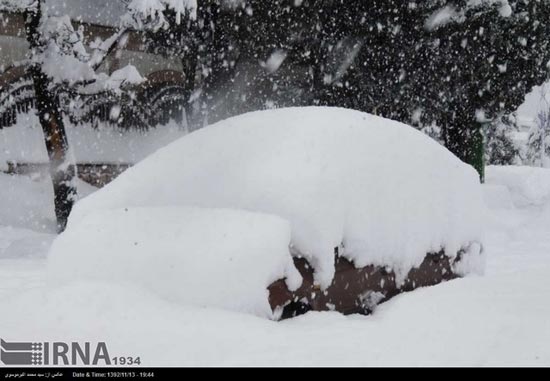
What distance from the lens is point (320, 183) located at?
381cm

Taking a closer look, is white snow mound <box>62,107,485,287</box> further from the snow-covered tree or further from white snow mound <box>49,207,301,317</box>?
the snow-covered tree

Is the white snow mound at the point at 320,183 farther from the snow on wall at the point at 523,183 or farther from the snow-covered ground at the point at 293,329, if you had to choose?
the snow on wall at the point at 523,183

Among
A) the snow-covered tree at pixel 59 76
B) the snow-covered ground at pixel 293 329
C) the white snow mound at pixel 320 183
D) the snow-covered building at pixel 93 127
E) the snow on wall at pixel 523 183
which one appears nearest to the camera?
the snow-covered ground at pixel 293 329

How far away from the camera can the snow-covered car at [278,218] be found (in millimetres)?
3537

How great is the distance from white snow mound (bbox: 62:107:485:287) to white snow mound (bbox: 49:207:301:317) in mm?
54

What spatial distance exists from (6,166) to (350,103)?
6765 millimetres

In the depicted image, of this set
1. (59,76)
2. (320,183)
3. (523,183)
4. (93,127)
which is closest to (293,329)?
(320,183)

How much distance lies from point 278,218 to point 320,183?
Result: 368 millimetres

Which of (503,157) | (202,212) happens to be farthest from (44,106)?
(503,157)

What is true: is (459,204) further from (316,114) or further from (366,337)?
(366,337)

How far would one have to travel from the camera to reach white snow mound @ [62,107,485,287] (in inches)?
148

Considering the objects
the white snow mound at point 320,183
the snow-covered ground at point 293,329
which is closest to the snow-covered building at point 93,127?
the white snow mound at point 320,183

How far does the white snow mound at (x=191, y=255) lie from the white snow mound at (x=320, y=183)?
54 millimetres

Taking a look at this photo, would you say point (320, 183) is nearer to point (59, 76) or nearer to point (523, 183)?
point (59, 76)
